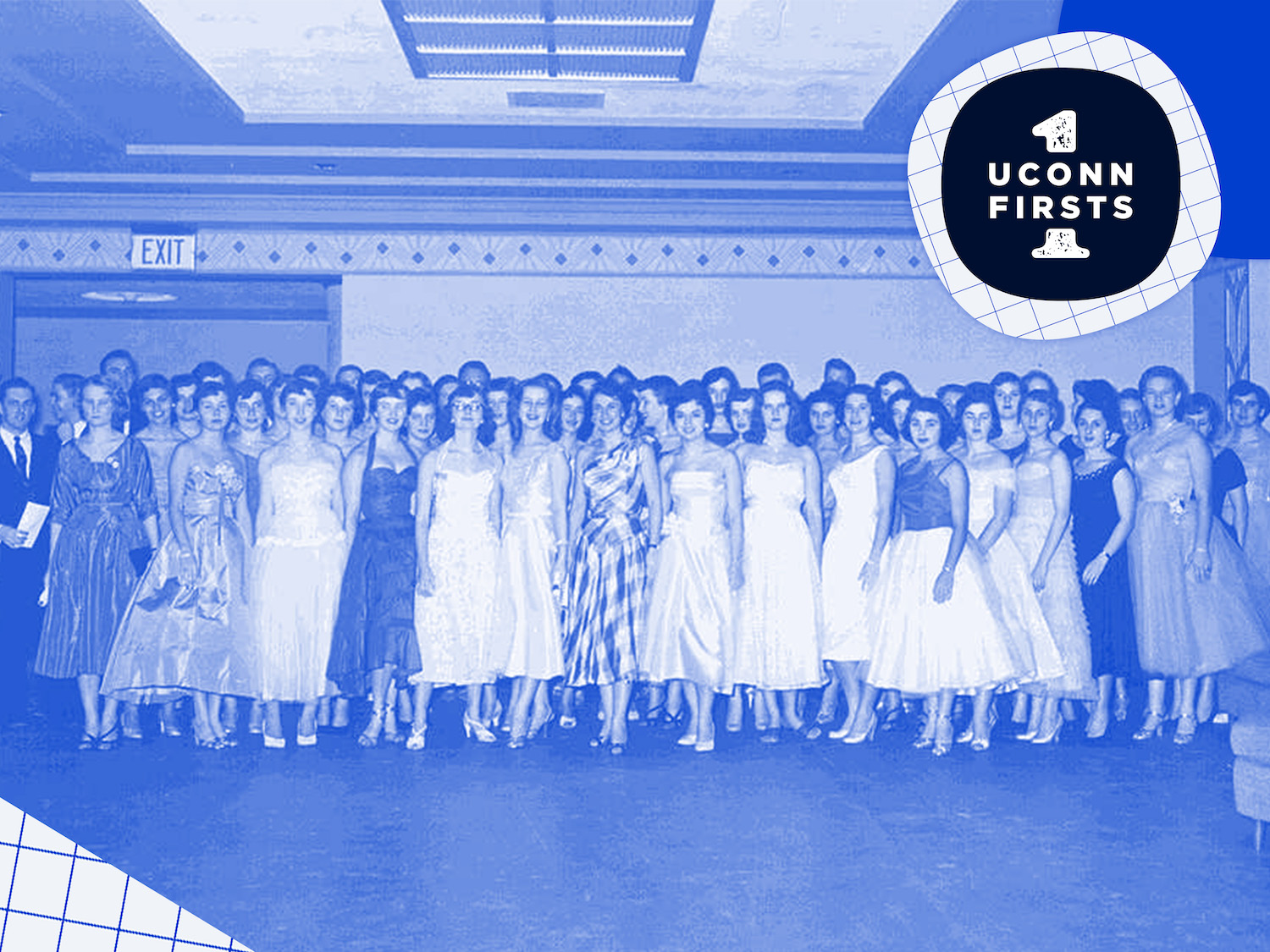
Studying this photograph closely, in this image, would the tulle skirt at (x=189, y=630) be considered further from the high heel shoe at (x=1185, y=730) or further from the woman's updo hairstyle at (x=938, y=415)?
the high heel shoe at (x=1185, y=730)

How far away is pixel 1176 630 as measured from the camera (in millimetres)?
5406

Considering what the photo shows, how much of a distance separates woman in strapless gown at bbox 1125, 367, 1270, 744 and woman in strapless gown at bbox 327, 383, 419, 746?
2577 millimetres

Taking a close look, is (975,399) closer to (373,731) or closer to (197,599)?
(373,731)

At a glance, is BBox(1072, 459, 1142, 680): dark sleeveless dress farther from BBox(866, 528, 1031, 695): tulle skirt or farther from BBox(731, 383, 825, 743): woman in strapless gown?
BBox(731, 383, 825, 743): woman in strapless gown

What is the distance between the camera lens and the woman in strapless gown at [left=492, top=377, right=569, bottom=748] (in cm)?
513

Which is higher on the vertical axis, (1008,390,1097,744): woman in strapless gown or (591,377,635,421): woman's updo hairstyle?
(591,377,635,421): woman's updo hairstyle

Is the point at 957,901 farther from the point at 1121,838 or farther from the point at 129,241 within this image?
the point at 129,241

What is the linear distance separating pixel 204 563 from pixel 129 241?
401cm

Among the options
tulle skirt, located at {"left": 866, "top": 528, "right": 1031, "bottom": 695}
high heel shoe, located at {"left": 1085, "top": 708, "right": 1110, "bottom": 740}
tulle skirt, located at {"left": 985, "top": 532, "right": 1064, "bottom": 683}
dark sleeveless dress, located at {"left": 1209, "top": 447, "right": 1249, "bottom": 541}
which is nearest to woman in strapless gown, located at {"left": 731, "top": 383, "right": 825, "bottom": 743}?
tulle skirt, located at {"left": 866, "top": 528, "right": 1031, "bottom": 695}

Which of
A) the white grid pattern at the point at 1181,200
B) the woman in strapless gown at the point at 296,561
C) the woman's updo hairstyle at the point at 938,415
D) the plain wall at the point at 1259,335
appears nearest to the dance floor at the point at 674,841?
the woman in strapless gown at the point at 296,561

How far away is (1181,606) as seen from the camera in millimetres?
5418

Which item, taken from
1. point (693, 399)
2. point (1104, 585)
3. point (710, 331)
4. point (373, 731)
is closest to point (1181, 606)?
point (1104, 585)

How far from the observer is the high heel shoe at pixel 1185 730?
5293mm

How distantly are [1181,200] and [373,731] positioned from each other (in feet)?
10.1
